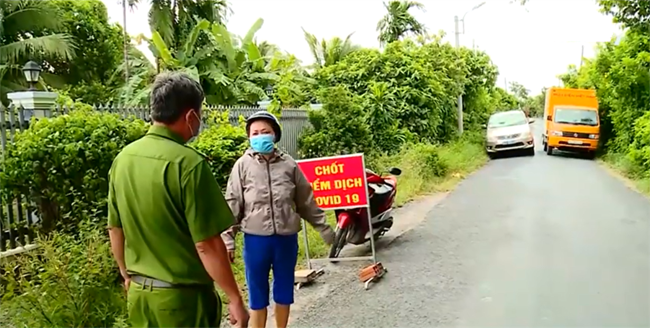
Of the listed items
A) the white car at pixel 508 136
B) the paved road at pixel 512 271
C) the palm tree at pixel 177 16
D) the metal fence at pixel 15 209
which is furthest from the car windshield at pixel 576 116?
the metal fence at pixel 15 209

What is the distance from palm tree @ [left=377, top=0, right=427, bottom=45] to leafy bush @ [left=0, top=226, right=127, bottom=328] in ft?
97.2

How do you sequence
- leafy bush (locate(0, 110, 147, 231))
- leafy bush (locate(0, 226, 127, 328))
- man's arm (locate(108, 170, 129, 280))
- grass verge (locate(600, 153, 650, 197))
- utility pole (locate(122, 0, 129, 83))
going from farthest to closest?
1. utility pole (locate(122, 0, 129, 83))
2. grass verge (locate(600, 153, 650, 197))
3. leafy bush (locate(0, 110, 147, 231))
4. leafy bush (locate(0, 226, 127, 328))
5. man's arm (locate(108, 170, 129, 280))

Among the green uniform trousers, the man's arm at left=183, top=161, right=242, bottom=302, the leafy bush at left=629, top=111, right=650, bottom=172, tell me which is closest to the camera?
the man's arm at left=183, top=161, right=242, bottom=302

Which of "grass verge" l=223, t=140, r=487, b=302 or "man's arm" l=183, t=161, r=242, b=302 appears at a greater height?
"man's arm" l=183, t=161, r=242, b=302

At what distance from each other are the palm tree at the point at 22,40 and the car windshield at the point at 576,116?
17302mm

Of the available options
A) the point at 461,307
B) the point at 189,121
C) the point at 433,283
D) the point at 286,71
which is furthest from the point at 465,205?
the point at 189,121

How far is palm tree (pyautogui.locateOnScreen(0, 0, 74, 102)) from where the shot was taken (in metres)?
17.9

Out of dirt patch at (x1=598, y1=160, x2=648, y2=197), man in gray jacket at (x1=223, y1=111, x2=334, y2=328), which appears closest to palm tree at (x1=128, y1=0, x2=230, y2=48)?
dirt patch at (x1=598, y1=160, x2=648, y2=197)

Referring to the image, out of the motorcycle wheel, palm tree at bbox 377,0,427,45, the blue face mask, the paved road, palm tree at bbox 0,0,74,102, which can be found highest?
palm tree at bbox 377,0,427,45

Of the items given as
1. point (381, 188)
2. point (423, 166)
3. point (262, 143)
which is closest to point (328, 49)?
point (423, 166)

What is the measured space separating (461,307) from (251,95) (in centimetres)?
1130

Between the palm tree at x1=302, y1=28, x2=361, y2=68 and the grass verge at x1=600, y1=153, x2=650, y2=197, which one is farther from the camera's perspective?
the palm tree at x1=302, y1=28, x2=361, y2=68

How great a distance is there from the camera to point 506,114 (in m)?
25.6

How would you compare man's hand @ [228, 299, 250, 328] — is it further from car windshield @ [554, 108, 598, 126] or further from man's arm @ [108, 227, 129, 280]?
car windshield @ [554, 108, 598, 126]
